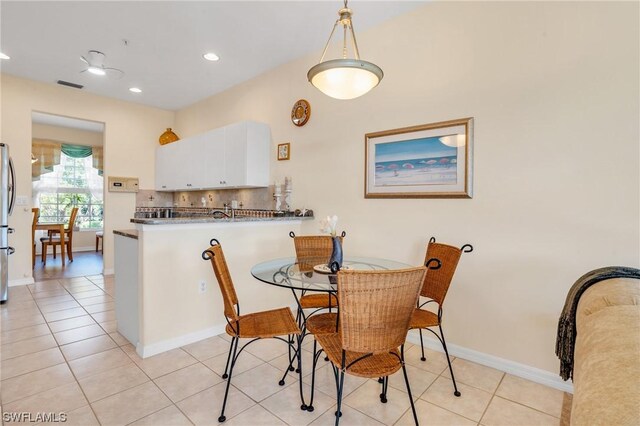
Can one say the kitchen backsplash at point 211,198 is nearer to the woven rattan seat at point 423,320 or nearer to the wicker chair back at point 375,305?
the woven rattan seat at point 423,320

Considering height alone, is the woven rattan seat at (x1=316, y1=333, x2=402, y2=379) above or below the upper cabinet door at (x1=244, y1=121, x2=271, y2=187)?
below

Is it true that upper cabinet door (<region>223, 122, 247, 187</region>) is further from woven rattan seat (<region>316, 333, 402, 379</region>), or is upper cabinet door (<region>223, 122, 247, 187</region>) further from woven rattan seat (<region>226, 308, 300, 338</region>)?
woven rattan seat (<region>316, 333, 402, 379</region>)

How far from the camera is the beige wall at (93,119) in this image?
425 centimetres

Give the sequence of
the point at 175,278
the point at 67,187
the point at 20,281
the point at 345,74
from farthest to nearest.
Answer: the point at 67,187 < the point at 20,281 < the point at 175,278 < the point at 345,74

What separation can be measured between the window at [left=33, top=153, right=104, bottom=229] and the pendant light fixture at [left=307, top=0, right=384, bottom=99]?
25.6 feet

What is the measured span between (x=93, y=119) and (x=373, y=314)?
548 cm

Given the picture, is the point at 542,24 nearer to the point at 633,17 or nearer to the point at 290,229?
the point at 633,17

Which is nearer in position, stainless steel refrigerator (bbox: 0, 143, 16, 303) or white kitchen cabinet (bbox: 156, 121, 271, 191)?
stainless steel refrigerator (bbox: 0, 143, 16, 303)

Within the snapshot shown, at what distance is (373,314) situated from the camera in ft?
4.61

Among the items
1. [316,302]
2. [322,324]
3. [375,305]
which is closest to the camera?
[375,305]

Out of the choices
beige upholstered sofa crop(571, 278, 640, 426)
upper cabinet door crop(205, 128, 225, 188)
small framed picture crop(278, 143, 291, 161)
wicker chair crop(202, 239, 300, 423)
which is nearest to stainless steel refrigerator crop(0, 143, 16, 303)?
upper cabinet door crop(205, 128, 225, 188)

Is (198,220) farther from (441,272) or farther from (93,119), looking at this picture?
(93,119)

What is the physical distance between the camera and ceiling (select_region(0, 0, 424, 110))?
2.72 meters

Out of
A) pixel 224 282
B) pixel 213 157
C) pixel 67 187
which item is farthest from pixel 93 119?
pixel 224 282
